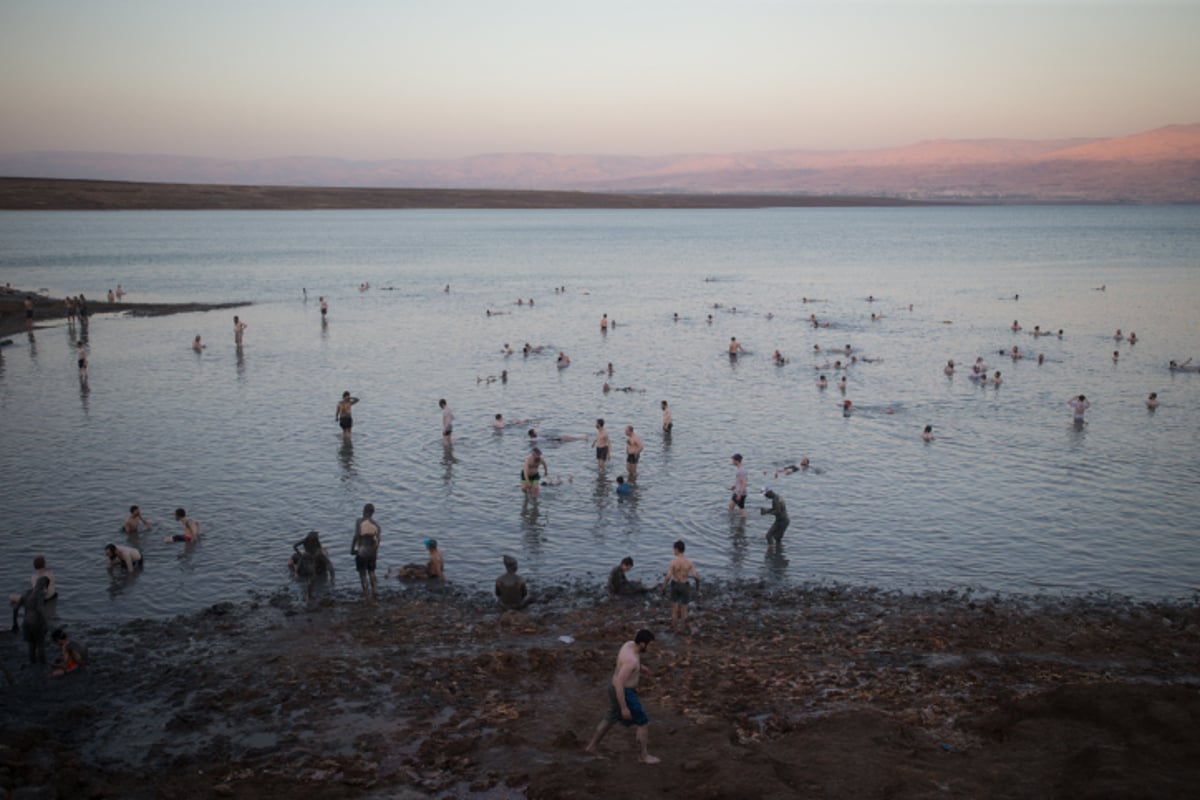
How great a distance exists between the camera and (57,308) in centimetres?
6203

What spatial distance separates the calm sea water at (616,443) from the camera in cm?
2117

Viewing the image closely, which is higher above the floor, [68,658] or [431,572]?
[68,658]

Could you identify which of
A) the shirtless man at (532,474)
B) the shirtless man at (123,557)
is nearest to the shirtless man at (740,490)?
the shirtless man at (532,474)

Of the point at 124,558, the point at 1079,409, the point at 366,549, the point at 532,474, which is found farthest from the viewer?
the point at 1079,409

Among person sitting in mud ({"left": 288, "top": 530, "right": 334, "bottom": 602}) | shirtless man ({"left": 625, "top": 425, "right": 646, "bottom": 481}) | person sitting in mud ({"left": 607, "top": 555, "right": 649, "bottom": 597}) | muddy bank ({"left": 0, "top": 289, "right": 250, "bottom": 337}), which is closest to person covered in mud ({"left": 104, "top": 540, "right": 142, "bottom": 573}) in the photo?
person sitting in mud ({"left": 288, "top": 530, "right": 334, "bottom": 602})

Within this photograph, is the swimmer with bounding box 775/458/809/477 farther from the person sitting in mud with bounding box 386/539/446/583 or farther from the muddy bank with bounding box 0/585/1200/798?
the person sitting in mud with bounding box 386/539/446/583

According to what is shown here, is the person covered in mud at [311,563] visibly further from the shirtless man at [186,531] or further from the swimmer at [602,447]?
the swimmer at [602,447]

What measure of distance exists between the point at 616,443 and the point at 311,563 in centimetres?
1351

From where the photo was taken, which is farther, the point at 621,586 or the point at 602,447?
the point at 602,447

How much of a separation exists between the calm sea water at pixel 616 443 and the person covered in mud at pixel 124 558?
53 centimetres

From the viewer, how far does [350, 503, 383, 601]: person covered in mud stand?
18516 mm

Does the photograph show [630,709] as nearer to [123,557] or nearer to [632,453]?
Result: [123,557]

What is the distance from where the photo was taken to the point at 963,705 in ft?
44.4

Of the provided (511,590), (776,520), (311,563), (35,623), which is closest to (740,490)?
(776,520)
